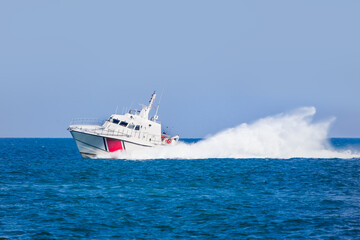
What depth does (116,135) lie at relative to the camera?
1795 inches

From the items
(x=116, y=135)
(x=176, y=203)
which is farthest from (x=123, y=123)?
(x=176, y=203)

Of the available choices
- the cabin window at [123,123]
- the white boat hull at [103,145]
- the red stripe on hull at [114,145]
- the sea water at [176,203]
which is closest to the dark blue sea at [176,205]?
the sea water at [176,203]

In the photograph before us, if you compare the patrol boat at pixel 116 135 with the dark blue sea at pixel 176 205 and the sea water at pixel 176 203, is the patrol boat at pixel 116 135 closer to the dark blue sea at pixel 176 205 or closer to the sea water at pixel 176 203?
the sea water at pixel 176 203

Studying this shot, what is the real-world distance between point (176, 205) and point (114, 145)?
24.3m

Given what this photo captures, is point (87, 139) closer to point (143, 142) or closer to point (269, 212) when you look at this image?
point (143, 142)

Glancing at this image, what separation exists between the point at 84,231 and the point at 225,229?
19.2 feet

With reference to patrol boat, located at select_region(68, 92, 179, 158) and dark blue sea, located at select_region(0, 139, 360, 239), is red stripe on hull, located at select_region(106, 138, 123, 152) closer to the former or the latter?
patrol boat, located at select_region(68, 92, 179, 158)

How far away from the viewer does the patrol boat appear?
150ft

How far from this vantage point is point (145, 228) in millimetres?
18078

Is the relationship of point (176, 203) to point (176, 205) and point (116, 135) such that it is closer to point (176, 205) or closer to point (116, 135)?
point (176, 205)

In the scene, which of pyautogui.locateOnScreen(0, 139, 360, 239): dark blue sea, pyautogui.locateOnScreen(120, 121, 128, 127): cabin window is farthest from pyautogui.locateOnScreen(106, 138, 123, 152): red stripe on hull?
pyautogui.locateOnScreen(0, 139, 360, 239): dark blue sea

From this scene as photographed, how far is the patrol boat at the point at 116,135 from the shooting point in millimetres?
45688

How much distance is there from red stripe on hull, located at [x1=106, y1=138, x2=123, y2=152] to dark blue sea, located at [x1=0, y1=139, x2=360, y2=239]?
889cm

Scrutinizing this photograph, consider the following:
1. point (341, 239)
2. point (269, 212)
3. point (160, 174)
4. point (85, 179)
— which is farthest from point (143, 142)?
point (341, 239)
